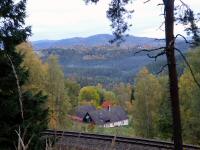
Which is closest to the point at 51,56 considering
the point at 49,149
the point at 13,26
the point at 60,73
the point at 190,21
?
the point at 60,73

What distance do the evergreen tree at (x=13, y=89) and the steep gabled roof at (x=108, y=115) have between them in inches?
2176

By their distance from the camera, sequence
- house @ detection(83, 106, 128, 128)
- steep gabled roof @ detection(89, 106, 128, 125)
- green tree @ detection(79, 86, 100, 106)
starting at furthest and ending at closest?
1. green tree @ detection(79, 86, 100, 106)
2. steep gabled roof @ detection(89, 106, 128, 125)
3. house @ detection(83, 106, 128, 128)

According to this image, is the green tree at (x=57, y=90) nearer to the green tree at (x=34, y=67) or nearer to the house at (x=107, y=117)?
the green tree at (x=34, y=67)

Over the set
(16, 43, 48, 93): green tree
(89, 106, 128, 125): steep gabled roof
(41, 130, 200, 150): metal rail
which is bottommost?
(89, 106, 128, 125): steep gabled roof

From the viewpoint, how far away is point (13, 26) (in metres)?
13.3

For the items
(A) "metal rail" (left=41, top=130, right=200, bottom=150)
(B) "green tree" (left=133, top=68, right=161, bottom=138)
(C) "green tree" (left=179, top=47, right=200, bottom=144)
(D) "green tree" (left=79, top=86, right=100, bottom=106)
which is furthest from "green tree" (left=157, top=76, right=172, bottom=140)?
(D) "green tree" (left=79, top=86, right=100, bottom=106)

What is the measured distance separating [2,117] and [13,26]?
8.53 ft

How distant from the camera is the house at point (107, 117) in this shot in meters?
70.3

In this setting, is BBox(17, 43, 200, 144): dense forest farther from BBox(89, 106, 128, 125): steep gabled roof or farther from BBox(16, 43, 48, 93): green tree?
BBox(89, 106, 128, 125): steep gabled roof

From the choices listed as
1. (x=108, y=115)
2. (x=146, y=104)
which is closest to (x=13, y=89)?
(x=146, y=104)

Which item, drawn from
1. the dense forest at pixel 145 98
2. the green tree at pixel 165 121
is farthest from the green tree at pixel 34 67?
the green tree at pixel 165 121

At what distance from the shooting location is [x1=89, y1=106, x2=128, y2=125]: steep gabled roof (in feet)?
234

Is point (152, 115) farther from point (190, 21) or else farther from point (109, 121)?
point (109, 121)

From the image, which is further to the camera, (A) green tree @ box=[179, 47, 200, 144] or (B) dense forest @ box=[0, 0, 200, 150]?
(A) green tree @ box=[179, 47, 200, 144]
